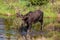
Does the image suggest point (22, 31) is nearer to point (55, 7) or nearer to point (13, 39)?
point (13, 39)

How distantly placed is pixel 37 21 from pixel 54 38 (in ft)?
8.34

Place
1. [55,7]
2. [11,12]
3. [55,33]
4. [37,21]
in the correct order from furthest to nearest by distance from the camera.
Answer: [55,7], [11,12], [37,21], [55,33]

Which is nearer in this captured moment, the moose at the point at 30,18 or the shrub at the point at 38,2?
the moose at the point at 30,18

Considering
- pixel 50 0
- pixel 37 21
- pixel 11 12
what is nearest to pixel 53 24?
pixel 37 21

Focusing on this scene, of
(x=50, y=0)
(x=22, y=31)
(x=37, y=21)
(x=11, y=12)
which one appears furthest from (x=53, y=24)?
(x=50, y=0)

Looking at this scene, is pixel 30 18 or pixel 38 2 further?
pixel 38 2

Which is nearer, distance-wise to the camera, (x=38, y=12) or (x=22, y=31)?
(x=22, y=31)

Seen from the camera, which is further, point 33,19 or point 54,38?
point 33,19

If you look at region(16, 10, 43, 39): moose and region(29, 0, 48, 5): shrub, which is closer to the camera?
region(16, 10, 43, 39): moose

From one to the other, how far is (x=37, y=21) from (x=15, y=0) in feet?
23.6

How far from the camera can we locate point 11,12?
66.2 ft

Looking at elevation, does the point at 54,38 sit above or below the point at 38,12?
below

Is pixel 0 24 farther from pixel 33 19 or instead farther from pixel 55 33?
pixel 55 33

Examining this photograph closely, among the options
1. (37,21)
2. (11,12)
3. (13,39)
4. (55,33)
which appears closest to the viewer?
(13,39)
